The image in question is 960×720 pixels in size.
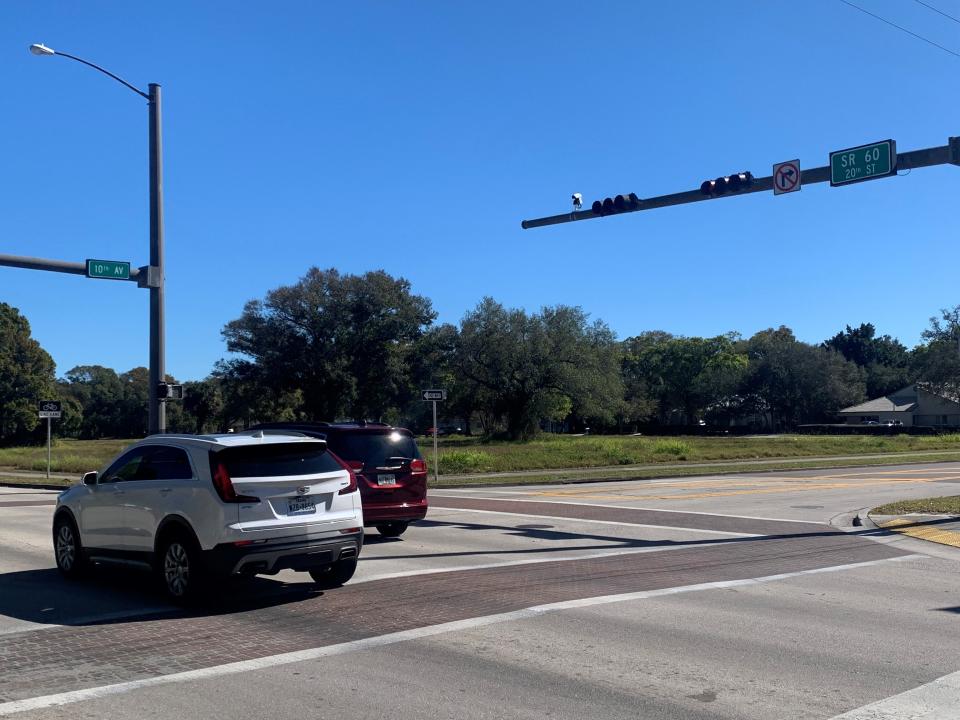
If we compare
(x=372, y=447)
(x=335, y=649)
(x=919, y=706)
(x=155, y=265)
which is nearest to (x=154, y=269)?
(x=155, y=265)

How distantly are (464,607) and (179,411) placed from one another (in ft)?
370

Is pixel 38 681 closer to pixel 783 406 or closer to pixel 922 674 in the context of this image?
pixel 922 674

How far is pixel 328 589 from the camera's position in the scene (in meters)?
9.95

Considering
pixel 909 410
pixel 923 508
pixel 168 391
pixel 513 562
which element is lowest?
pixel 923 508

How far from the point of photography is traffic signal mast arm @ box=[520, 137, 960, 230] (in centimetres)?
1547

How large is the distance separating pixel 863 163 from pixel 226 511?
12877 mm

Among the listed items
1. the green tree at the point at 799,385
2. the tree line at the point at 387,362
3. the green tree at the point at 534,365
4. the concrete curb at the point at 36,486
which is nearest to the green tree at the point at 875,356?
the green tree at the point at 799,385

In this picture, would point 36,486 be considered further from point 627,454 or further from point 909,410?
point 909,410

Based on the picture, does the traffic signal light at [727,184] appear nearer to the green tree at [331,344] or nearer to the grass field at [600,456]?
the grass field at [600,456]

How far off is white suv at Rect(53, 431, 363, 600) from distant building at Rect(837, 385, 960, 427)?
9643cm

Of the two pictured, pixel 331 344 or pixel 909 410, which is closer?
pixel 331 344

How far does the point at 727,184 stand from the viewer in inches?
698

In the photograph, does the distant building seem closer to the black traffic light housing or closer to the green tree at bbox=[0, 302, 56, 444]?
the green tree at bbox=[0, 302, 56, 444]

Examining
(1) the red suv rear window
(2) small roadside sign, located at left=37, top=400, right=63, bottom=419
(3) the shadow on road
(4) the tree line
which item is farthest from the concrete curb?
(4) the tree line
